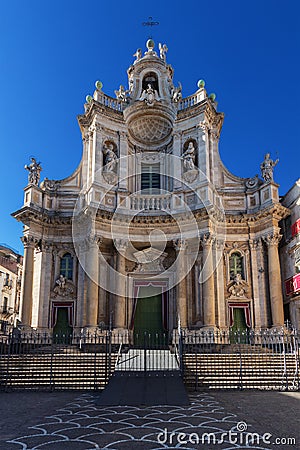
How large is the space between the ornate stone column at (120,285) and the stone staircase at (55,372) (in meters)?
6.03

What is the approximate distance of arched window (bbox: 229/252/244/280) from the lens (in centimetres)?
2331

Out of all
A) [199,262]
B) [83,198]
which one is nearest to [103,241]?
[83,198]

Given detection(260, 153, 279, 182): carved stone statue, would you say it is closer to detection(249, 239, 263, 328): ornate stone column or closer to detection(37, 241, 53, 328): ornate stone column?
detection(249, 239, 263, 328): ornate stone column

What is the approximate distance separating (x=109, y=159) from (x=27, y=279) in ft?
26.7

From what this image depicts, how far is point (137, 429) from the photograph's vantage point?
7062 millimetres

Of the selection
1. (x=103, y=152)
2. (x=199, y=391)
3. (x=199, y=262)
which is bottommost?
(x=199, y=391)

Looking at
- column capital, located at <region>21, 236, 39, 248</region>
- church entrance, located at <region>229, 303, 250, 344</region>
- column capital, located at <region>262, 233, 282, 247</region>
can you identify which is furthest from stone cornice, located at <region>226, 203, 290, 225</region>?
column capital, located at <region>21, 236, 39, 248</region>

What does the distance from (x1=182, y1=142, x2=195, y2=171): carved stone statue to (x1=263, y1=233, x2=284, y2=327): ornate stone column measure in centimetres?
580

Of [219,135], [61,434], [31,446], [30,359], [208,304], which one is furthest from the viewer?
[219,135]

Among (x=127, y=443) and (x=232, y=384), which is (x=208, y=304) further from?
(x=127, y=443)

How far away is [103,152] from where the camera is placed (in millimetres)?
24859

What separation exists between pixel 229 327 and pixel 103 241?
8.04 meters

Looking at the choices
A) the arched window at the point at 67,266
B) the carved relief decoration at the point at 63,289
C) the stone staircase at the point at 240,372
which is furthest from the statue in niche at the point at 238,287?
the arched window at the point at 67,266

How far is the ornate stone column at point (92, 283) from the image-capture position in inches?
827
